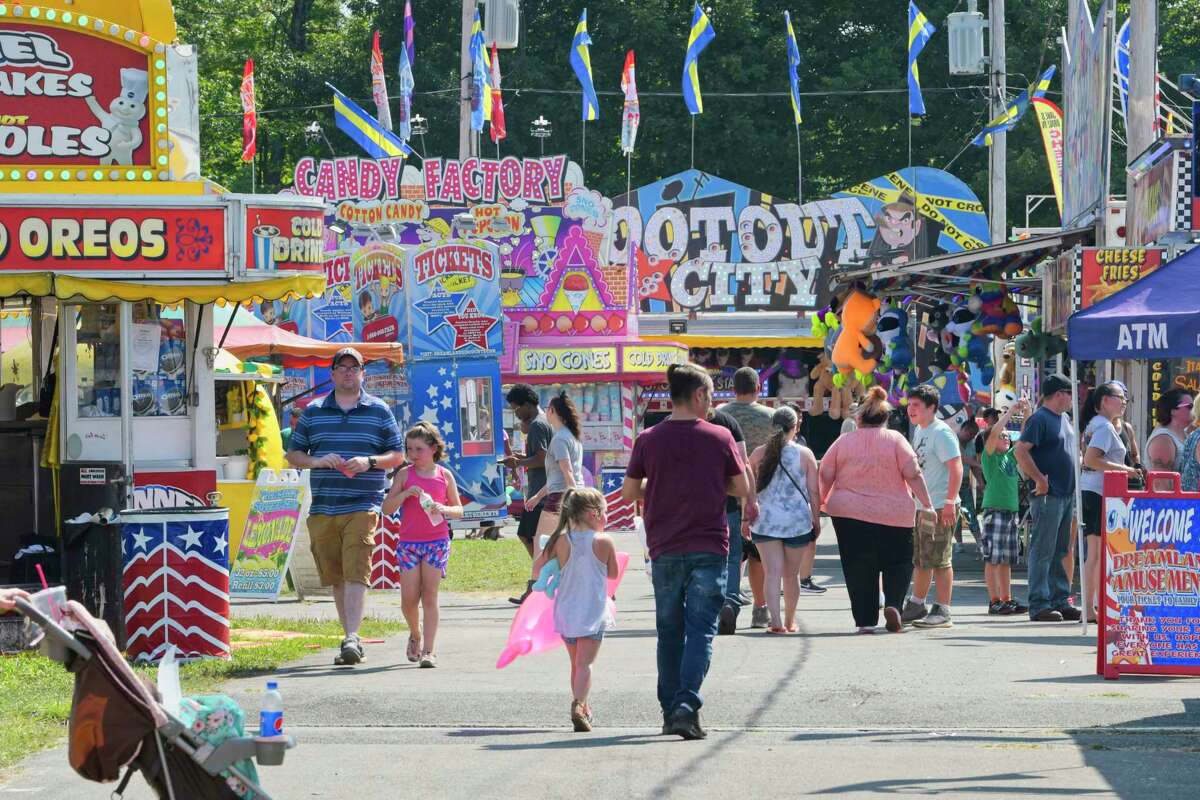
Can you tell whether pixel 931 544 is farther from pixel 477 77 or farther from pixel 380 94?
pixel 380 94

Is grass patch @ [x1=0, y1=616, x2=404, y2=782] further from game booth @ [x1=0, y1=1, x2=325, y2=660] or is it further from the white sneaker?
the white sneaker

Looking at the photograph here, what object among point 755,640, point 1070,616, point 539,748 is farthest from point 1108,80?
point 539,748

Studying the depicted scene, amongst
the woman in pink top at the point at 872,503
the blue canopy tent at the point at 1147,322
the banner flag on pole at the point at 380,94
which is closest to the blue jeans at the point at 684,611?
the blue canopy tent at the point at 1147,322

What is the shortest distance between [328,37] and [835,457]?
4768 centimetres

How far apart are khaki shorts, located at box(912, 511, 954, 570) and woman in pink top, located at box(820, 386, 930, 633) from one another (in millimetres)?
526

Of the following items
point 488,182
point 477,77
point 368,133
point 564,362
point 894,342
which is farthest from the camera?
point 368,133

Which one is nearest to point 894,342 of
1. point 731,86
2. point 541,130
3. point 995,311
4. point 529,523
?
point 995,311

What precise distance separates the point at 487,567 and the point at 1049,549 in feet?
25.1

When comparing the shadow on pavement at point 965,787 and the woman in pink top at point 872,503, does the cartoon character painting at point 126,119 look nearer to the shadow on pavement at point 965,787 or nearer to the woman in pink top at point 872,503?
the woman in pink top at point 872,503

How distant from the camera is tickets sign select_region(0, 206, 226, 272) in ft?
41.2

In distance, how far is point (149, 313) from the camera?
14.0 m

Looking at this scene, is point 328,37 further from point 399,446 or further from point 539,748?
point 539,748

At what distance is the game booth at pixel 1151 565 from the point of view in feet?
32.8

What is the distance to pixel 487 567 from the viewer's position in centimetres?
2011
